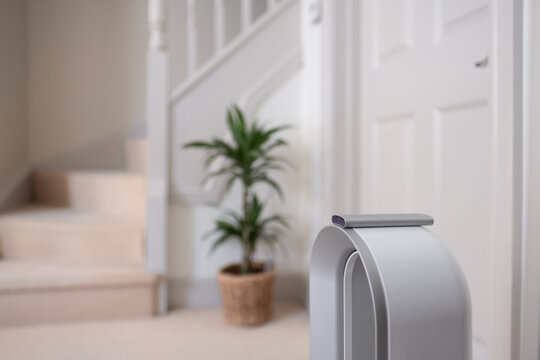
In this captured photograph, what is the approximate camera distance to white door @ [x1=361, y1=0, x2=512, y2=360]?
1.12m

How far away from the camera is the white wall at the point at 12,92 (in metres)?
2.95

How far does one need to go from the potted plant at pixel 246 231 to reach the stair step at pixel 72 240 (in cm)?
46


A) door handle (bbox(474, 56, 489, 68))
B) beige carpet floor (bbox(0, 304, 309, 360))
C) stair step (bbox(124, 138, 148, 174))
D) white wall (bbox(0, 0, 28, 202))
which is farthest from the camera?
stair step (bbox(124, 138, 148, 174))

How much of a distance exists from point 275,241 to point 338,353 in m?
1.51

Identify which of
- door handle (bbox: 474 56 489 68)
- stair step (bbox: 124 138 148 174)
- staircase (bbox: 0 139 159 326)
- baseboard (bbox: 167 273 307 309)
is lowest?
baseboard (bbox: 167 273 307 309)

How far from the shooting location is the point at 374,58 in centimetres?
200

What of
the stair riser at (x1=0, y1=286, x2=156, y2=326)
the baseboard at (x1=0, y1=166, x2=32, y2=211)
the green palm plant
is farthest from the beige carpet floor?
the baseboard at (x1=0, y1=166, x2=32, y2=211)

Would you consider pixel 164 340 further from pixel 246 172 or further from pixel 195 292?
pixel 246 172

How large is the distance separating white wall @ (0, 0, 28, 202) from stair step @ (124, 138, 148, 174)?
29.5 inches

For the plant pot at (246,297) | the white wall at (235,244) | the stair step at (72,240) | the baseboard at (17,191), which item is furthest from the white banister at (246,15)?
the baseboard at (17,191)

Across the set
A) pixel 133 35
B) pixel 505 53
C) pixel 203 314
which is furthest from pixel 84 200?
pixel 505 53

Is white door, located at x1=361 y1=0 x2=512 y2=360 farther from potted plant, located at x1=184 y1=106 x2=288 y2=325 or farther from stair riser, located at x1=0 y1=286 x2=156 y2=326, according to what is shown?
stair riser, located at x1=0 y1=286 x2=156 y2=326

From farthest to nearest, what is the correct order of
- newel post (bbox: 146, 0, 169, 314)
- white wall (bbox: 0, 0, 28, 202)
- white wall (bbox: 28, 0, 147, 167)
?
white wall (bbox: 28, 0, 147, 167) → white wall (bbox: 0, 0, 28, 202) → newel post (bbox: 146, 0, 169, 314)

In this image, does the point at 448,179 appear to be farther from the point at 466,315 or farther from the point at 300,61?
the point at 300,61
